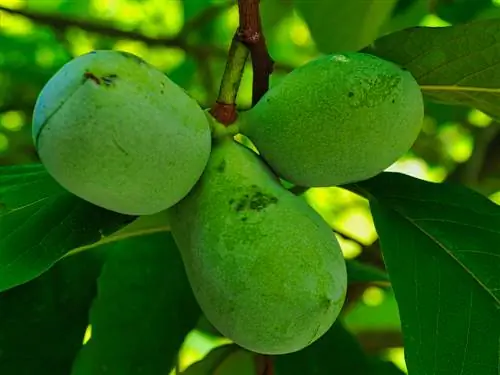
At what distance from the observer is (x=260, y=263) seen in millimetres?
861

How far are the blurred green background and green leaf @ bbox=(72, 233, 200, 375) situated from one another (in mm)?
394

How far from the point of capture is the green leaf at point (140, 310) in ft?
4.30

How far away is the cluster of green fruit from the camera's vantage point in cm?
83

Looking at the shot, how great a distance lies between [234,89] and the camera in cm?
103

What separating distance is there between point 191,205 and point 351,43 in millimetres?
809

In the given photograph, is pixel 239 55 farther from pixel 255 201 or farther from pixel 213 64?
pixel 213 64

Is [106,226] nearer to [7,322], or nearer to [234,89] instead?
[234,89]

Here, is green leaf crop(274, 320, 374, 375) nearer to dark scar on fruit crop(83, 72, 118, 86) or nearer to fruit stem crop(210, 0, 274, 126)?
fruit stem crop(210, 0, 274, 126)

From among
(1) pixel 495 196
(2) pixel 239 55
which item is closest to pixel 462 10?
(1) pixel 495 196

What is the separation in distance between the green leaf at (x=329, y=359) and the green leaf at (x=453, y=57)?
17.2 inches

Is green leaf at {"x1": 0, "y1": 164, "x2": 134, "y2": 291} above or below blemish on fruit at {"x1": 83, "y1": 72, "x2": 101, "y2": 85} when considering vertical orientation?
below

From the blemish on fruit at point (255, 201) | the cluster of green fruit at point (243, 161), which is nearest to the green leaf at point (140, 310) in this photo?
the cluster of green fruit at point (243, 161)

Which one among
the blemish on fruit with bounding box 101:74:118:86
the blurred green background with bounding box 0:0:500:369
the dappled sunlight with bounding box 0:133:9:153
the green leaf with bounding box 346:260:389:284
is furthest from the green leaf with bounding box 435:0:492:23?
the dappled sunlight with bounding box 0:133:9:153

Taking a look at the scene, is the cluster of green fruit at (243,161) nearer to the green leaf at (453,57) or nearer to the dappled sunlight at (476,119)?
the green leaf at (453,57)
